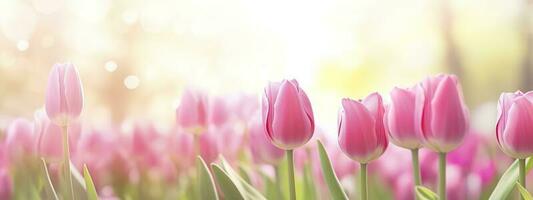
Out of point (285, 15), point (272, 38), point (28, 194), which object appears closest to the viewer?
point (28, 194)

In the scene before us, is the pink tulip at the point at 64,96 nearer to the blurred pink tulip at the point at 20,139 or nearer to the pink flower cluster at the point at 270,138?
the pink flower cluster at the point at 270,138

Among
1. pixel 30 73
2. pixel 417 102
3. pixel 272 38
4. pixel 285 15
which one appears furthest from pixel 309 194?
pixel 272 38

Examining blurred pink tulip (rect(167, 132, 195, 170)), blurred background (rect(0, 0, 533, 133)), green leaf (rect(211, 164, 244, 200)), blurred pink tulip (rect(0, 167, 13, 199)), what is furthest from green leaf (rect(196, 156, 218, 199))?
blurred background (rect(0, 0, 533, 133))

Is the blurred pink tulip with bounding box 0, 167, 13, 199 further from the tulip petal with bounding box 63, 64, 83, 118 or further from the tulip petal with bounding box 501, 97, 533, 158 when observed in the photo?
the tulip petal with bounding box 501, 97, 533, 158

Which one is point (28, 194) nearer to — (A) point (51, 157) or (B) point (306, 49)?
(A) point (51, 157)

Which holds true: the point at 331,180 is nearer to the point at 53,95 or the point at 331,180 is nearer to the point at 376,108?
the point at 376,108

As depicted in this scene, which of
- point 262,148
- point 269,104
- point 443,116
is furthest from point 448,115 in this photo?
point 262,148
